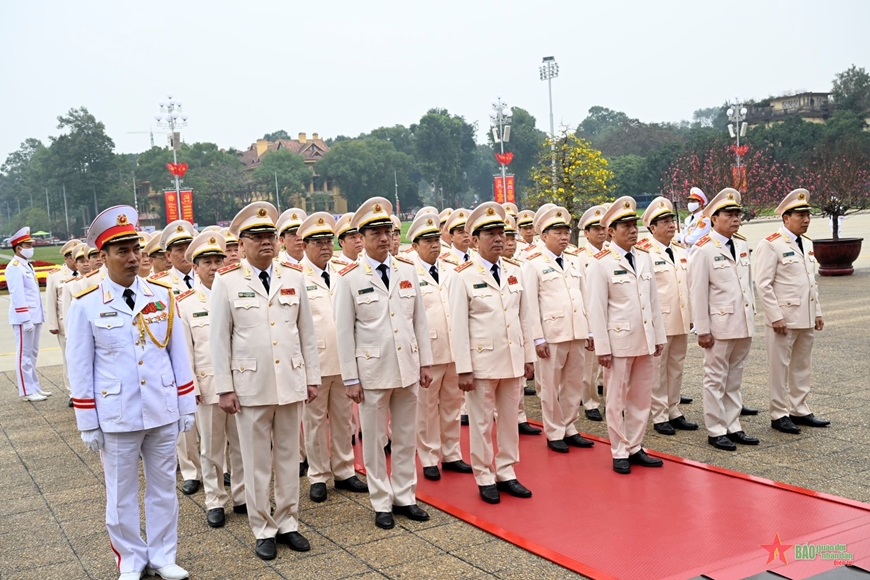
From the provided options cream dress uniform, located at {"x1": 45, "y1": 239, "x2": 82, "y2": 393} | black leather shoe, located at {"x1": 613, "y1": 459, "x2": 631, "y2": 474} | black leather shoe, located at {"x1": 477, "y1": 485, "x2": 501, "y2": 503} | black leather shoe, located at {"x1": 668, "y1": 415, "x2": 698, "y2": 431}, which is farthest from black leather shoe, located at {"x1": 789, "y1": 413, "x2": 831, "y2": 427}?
cream dress uniform, located at {"x1": 45, "y1": 239, "x2": 82, "y2": 393}

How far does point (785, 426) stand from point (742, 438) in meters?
0.53

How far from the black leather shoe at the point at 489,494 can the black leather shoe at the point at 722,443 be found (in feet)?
7.08

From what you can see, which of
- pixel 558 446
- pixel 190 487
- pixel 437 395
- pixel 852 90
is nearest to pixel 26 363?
pixel 190 487

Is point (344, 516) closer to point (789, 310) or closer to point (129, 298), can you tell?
point (129, 298)

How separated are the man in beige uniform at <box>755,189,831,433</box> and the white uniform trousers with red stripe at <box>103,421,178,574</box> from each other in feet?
17.1

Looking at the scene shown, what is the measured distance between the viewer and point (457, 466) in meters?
6.62

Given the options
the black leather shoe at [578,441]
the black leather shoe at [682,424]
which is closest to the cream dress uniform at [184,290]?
the black leather shoe at [578,441]

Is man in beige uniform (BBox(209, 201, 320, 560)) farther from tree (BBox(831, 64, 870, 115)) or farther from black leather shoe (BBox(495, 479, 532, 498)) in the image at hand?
A: tree (BBox(831, 64, 870, 115))

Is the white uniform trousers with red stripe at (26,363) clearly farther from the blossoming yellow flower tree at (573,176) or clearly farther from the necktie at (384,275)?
the blossoming yellow flower tree at (573,176)

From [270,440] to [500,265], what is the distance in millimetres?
2190

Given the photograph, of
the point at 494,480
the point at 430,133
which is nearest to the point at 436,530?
the point at 494,480

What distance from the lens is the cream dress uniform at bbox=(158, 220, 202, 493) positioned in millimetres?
6441

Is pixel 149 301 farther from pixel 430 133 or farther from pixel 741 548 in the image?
pixel 430 133

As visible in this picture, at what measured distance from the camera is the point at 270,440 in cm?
510
